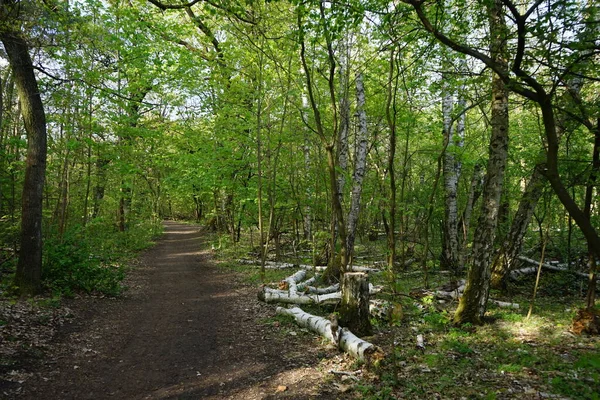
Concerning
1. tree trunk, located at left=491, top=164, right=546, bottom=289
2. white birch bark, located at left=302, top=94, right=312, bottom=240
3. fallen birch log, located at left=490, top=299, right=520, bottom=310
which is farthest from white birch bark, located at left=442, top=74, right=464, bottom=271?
white birch bark, located at left=302, top=94, right=312, bottom=240

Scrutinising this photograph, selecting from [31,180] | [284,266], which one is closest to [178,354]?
[31,180]

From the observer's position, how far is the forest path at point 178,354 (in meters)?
4.28

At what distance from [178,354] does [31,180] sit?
469cm

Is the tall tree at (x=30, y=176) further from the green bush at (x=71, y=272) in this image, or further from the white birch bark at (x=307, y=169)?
the white birch bark at (x=307, y=169)

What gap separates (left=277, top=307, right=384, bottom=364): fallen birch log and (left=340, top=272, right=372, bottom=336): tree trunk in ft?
1.24

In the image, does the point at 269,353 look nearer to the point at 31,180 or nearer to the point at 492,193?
the point at 492,193

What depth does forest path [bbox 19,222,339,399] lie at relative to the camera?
4277 mm

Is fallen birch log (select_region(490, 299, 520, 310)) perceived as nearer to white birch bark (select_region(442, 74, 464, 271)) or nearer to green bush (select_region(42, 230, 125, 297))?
white birch bark (select_region(442, 74, 464, 271))

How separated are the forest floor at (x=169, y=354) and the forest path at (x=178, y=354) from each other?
0.04ft

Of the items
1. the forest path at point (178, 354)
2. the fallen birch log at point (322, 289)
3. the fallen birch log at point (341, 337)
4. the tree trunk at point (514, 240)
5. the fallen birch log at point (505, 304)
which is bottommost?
the forest path at point (178, 354)

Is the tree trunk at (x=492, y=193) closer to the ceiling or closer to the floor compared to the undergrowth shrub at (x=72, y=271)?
closer to the ceiling

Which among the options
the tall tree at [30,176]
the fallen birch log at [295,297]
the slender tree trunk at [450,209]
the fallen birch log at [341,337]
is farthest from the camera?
the slender tree trunk at [450,209]

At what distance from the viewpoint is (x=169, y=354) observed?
543 cm

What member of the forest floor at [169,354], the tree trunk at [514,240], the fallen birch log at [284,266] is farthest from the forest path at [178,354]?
the tree trunk at [514,240]
